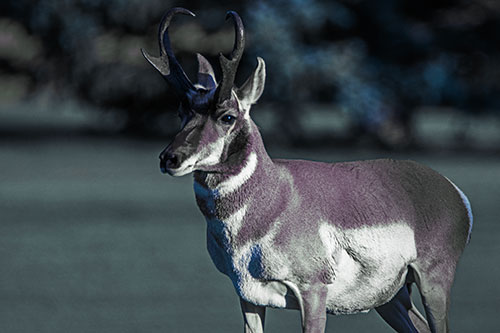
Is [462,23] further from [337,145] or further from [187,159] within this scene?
[187,159]

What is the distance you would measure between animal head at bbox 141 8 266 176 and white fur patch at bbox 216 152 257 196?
0.24 ft

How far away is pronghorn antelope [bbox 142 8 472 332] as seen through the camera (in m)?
3.29

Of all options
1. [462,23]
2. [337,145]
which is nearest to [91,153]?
[337,145]

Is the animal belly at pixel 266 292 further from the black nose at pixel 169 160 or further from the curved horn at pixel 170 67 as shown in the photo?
the curved horn at pixel 170 67

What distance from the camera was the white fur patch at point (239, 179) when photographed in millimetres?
3328

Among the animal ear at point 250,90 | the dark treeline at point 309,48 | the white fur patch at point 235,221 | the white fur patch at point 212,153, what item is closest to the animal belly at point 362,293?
the white fur patch at point 235,221

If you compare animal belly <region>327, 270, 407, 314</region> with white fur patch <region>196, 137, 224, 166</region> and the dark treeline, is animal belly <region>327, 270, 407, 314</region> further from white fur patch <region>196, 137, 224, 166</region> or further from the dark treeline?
the dark treeline

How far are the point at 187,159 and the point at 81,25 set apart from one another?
18.7m

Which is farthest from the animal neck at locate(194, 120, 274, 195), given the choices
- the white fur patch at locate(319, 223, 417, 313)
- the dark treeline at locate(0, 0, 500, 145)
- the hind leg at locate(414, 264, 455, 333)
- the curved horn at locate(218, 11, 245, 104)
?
the dark treeline at locate(0, 0, 500, 145)

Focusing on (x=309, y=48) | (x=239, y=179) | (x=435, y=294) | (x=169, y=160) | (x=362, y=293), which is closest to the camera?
(x=169, y=160)

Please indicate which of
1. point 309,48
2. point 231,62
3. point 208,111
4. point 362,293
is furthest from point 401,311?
point 309,48

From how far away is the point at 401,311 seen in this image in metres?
3.82

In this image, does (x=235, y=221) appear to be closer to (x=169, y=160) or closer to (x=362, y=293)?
(x=169, y=160)

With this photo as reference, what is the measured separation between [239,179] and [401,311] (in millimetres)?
1083
